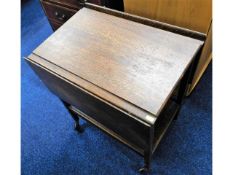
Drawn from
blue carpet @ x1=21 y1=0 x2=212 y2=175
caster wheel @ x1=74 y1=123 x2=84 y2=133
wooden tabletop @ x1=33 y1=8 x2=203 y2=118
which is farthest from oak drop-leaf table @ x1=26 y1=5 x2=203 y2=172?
caster wheel @ x1=74 y1=123 x2=84 y2=133

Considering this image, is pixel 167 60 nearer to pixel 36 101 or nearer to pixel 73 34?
pixel 73 34

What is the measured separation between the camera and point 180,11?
36.1 inches

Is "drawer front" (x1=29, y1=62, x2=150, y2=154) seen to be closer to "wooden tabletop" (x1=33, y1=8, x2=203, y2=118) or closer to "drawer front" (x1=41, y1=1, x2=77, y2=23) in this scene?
"wooden tabletop" (x1=33, y1=8, x2=203, y2=118)

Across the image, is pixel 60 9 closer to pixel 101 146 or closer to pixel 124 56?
pixel 124 56

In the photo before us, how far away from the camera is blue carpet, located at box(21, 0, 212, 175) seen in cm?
113

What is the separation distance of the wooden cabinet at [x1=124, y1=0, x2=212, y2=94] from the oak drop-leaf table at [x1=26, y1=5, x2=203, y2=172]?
157 millimetres

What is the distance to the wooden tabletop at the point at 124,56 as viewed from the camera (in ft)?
2.23

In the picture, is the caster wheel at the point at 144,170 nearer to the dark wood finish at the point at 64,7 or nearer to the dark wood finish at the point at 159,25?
the dark wood finish at the point at 159,25

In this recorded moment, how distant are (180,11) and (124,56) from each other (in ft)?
1.27

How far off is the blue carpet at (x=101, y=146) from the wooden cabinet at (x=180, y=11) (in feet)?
1.79

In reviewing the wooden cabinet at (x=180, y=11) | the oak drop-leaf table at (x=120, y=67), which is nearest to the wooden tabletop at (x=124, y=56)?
the oak drop-leaf table at (x=120, y=67)

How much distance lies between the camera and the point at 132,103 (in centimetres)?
65

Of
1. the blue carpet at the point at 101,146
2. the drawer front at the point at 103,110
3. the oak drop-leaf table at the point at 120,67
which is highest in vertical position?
the oak drop-leaf table at the point at 120,67
